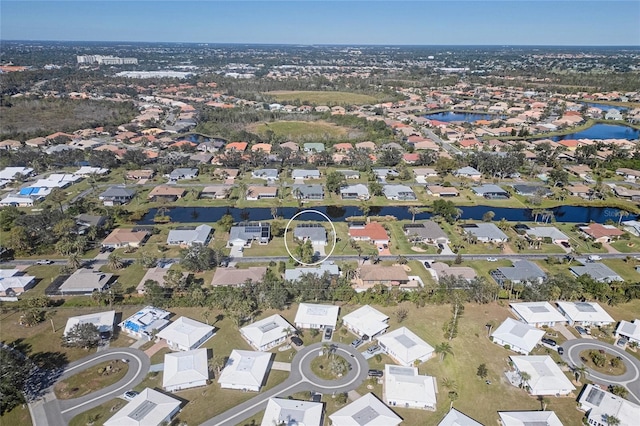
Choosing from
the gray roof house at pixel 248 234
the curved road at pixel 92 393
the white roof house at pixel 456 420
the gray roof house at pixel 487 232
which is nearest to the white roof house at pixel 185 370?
the curved road at pixel 92 393

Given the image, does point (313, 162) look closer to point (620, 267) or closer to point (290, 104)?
point (620, 267)

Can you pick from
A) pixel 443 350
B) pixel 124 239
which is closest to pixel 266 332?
pixel 443 350

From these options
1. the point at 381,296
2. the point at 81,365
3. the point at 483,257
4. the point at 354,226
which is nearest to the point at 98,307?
the point at 81,365

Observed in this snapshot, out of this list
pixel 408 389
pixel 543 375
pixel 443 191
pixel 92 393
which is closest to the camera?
pixel 408 389

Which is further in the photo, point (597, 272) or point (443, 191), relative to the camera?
point (443, 191)

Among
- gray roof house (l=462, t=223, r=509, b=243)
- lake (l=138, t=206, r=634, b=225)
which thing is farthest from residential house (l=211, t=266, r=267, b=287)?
gray roof house (l=462, t=223, r=509, b=243)

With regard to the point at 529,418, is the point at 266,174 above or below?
above

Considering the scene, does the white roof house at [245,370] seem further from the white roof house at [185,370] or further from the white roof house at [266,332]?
the white roof house at [185,370]

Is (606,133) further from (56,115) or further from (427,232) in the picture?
(56,115)
